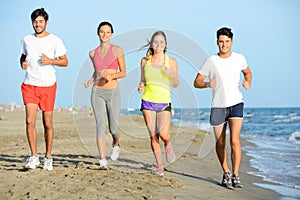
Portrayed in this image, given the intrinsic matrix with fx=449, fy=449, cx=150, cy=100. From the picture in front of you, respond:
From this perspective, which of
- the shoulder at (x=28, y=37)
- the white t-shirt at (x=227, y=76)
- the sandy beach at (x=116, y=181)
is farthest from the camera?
the shoulder at (x=28, y=37)

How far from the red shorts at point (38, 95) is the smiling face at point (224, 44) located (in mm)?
2188

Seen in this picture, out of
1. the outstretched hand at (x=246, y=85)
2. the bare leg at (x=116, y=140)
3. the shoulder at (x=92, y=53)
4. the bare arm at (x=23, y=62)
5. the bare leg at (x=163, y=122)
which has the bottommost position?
the bare leg at (x=116, y=140)

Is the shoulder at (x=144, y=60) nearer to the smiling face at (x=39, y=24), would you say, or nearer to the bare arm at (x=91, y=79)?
the bare arm at (x=91, y=79)

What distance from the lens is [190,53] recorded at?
654 centimetres

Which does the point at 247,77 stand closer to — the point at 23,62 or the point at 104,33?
the point at 104,33

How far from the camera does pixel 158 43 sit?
232 inches

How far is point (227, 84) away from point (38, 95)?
237 centimetres

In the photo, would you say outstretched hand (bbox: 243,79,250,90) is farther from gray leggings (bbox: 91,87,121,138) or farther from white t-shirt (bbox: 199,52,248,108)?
gray leggings (bbox: 91,87,121,138)

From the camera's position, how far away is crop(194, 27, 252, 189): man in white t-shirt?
5383 millimetres

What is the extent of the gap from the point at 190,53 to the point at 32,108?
2381 millimetres

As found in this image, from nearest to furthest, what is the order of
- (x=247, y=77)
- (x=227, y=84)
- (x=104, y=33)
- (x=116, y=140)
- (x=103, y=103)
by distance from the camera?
1. (x=227, y=84)
2. (x=247, y=77)
3. (x=104, y=33)
4. (x=103, y=103)
5. (x=116, y=140)

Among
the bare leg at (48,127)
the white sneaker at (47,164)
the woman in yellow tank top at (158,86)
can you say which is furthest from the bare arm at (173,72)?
the white sneaker at (47,164)

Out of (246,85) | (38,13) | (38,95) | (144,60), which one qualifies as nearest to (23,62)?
(38,95)

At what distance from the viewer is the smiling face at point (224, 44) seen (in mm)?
5383
